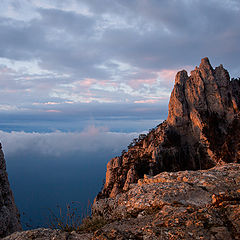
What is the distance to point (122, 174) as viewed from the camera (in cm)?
4400

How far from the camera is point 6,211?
6.98 m

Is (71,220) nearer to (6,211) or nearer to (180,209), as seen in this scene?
(6,211)

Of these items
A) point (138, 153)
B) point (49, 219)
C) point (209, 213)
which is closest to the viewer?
point (209, 213)

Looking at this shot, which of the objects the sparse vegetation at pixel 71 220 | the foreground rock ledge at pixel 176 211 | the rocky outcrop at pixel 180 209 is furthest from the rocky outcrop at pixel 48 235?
the sparse vegetation at pixel 71 220

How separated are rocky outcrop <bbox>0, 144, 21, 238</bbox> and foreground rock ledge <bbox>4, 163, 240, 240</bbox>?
7.81 feet

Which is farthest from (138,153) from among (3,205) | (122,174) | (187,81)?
(3,205)

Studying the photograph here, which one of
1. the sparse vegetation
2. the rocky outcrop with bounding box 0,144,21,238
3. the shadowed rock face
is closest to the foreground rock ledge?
the sparse vegetation

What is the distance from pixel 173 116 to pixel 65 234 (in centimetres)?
5270

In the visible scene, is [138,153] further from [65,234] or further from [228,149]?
[65,234]

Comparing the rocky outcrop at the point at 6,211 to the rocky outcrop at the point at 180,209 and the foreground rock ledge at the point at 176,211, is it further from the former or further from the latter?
the rocky outcrop at the point at 180,209

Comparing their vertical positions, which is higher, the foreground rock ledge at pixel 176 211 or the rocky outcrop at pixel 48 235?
the foreground rock ledge at pixel 176 211

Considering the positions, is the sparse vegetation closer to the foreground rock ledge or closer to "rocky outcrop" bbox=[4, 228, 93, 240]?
the foreground rock ledge

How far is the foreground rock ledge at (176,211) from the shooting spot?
11.9 ft

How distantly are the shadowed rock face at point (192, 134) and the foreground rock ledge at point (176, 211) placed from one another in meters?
34.0
